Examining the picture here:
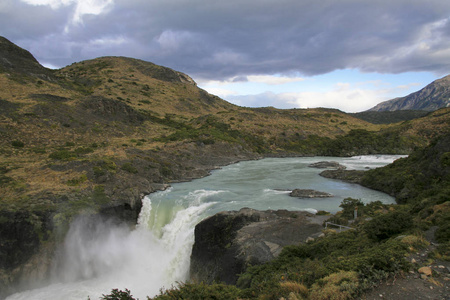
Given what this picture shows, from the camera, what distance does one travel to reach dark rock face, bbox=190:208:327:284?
1486 centimetres

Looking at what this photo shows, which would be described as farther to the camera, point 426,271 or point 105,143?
point 105,143

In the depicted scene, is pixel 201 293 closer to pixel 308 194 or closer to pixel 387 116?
pixel 308 194

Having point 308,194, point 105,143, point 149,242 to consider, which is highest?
point 105,143

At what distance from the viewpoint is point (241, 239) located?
16.8 metres

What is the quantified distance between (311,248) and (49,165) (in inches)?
1139

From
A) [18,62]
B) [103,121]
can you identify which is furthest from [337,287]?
[18,62]

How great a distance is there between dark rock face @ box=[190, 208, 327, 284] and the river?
2.17m

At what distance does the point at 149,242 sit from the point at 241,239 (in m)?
9.78

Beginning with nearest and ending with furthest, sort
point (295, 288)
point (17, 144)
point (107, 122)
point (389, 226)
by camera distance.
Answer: point (295, 288) → point (389, 226) → point (17, 144) → point (107, 122)

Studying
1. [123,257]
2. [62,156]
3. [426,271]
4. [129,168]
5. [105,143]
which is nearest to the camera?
[426,271]

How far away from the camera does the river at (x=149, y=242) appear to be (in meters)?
19.4

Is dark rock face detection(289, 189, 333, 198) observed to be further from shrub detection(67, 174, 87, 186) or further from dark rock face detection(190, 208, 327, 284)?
shrub detection(67, 174, 87, 186)

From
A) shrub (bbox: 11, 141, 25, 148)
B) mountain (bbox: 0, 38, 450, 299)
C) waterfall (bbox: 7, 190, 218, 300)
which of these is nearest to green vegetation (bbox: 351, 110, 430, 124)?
mountain (bbox: 0, 38, 450, 299)

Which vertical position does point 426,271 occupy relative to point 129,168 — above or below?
below
